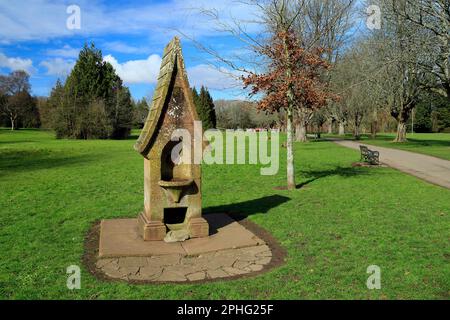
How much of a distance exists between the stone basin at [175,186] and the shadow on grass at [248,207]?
229 cm

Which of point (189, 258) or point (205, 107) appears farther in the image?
point (205, 107)

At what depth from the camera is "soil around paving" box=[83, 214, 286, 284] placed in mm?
5828

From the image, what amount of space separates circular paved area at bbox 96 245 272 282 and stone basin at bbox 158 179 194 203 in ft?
4.28

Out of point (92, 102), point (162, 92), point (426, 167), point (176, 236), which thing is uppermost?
point (92, 102)

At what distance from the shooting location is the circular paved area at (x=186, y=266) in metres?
5.79

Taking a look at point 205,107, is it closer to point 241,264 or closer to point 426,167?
point 426,167

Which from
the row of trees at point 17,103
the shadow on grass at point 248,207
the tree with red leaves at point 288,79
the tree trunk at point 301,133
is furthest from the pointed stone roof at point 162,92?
the row of trees at point 17,103

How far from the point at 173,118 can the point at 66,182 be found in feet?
28.8

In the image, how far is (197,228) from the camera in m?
7.73

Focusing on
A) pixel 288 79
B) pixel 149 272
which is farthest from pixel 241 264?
pixel 288 79

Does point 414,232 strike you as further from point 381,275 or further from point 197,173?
point 197,173

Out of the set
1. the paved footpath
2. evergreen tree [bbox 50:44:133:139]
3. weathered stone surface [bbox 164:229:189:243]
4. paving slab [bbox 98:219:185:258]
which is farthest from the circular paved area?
evergreen tree [bbox 50:44:133:139]

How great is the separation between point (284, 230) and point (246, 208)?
254cm

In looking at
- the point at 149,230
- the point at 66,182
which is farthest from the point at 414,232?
the point at 66,182
